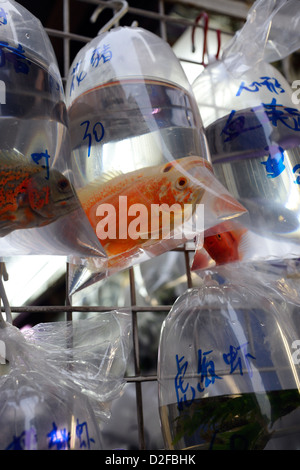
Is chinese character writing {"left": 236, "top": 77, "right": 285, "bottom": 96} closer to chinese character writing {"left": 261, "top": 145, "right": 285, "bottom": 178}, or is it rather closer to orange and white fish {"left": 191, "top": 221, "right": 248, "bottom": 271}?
chinese character writing {"left": 261, "top": 145, "right": 285, "bottom": 178}

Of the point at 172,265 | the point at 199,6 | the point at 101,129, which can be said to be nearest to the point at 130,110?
the point at 101,129

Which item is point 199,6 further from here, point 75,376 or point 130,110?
point 75,376

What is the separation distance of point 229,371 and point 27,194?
29 cm

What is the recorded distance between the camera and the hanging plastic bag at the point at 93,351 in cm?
51

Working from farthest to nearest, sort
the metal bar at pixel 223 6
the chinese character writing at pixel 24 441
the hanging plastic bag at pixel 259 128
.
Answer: the metal bar at pixel 223 6 → the hanging plastic bag at pixel 259 128 → the chinese character writing at pixel 24 441

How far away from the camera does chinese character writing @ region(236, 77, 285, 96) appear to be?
653mm

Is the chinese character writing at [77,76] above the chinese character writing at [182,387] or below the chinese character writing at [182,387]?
above

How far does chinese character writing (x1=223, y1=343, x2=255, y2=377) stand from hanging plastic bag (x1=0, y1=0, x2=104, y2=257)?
188 millimetres

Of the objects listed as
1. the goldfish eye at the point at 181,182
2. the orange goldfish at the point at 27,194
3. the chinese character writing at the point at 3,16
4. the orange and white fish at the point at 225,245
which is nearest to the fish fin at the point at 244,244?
the orange and white fish at the point at 225,245

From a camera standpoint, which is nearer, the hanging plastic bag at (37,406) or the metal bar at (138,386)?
the hanging plastic bag at (37,406)

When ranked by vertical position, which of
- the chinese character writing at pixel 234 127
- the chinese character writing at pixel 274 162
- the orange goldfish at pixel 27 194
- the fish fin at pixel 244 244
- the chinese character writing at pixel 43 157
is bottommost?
the orange goldfish at pixel 27 194

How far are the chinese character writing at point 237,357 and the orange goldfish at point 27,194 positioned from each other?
0.24 meters

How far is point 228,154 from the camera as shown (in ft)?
2.10

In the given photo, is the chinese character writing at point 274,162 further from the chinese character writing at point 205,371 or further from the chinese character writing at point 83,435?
the chinese character writing at point 83,435
